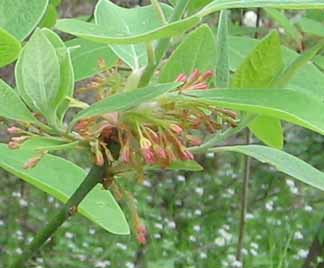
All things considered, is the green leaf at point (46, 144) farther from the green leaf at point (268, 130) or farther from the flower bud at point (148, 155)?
the green leaf at point (268, 130)

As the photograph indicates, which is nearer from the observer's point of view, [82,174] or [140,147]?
[140,147]

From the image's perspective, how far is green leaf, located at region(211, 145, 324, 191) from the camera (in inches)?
34.9

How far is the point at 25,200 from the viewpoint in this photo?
5.73 meters

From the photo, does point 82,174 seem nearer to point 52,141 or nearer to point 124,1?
point 52,141

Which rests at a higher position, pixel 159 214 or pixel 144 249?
pixel 144 249

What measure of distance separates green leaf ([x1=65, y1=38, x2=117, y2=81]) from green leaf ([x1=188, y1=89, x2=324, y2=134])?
264mm

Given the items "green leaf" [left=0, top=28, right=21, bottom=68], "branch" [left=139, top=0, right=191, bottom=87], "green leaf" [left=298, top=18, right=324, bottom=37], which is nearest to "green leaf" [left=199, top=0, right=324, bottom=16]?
"branch" [left=139, top=0, right=191, bottom=87]

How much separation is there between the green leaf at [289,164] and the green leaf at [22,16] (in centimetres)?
21

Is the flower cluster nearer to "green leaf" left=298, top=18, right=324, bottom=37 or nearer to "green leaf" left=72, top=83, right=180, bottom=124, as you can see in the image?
"green leaf" left=72, top=83, right=180, bottom=124

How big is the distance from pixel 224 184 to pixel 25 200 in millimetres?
1349

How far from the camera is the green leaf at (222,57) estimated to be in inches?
36.3

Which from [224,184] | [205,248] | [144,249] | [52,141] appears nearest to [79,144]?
[52,141]

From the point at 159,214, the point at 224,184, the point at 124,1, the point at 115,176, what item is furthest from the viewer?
the point at 224,184

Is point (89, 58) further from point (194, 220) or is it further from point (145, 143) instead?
point (194, 220)
